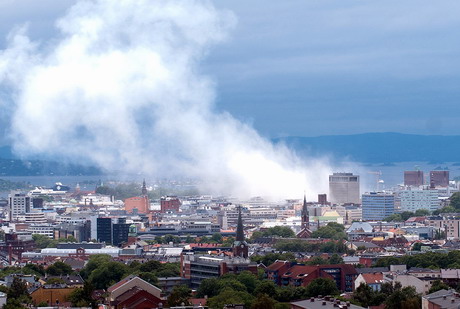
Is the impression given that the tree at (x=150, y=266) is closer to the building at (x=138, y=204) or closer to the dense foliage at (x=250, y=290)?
the dense foliage at (x=250, y=290)

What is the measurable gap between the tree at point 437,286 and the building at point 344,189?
12903 cm

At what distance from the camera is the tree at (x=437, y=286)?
200ft

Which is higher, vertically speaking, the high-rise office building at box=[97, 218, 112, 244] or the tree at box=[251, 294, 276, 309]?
the high-rise office building at box=[97, 218, 112, 244]

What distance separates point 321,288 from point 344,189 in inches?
5139

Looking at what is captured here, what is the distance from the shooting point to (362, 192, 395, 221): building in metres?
169

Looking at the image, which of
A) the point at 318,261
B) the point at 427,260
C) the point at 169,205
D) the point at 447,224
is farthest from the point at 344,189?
the point at 427,260

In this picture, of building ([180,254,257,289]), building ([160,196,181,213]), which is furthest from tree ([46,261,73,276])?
building ([160,196,181,213])

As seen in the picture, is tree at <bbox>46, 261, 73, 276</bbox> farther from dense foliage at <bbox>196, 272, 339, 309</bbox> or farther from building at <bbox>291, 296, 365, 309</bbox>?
building at <bbox>291, 296, 365, 309</bbox>

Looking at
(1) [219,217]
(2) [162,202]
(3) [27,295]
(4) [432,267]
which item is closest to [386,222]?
(1) [219,217]

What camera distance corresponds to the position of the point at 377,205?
170 meters

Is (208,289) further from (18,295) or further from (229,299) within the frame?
Answer: (229,299)

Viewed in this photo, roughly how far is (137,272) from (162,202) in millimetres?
104050

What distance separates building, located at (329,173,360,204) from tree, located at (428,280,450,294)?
423ft

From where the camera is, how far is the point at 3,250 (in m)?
109
